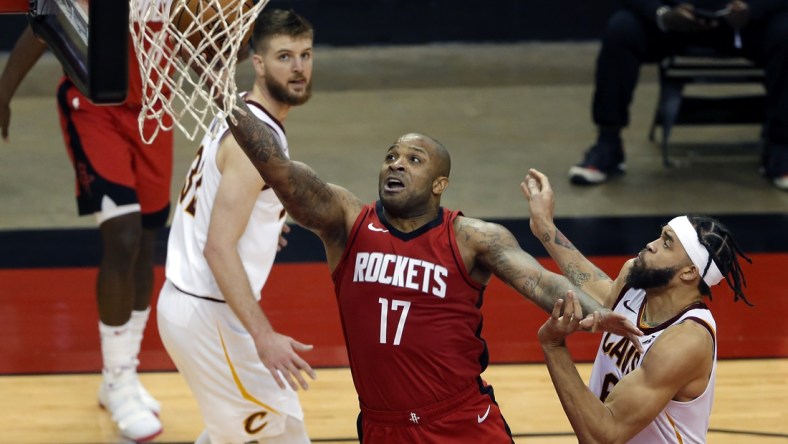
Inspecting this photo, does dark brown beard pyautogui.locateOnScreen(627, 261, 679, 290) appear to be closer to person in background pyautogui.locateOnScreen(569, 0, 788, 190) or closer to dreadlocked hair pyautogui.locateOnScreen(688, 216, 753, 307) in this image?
dreadlocked hair pyautogui.locateOnScreen(688, 216, 753, 307)

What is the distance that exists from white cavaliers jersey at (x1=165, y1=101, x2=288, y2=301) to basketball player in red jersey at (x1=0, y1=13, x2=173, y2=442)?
74cm

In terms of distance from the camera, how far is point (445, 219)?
3812 millimetres

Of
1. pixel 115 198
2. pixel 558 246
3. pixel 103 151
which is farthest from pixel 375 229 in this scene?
pixel 103 151

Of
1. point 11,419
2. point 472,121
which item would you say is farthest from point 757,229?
point 11,419

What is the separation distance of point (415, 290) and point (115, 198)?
188 cm

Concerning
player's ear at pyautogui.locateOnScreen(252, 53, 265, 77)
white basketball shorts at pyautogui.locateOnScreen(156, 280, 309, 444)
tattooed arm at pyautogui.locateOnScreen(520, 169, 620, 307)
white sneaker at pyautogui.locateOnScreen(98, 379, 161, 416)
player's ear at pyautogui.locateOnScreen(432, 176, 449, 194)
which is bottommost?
white sneaker at pyautogui.locateOnScreen(98, 379, 161, 416)

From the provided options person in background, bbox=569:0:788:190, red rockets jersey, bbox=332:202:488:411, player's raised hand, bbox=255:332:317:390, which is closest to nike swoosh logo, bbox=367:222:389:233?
red rockets jersey, bbox=332:202:488:411

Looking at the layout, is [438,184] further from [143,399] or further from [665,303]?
[143,399]

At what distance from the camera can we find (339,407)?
17.6 feet

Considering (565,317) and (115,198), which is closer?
(565,317)

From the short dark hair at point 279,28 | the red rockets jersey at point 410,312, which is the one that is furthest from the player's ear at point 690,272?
the short dark hair at point 279,28

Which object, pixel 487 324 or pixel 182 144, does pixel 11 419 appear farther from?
pixel 182 144

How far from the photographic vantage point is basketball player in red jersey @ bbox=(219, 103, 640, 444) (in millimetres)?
3717

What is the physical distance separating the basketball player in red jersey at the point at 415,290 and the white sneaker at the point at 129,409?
157 centimetres
